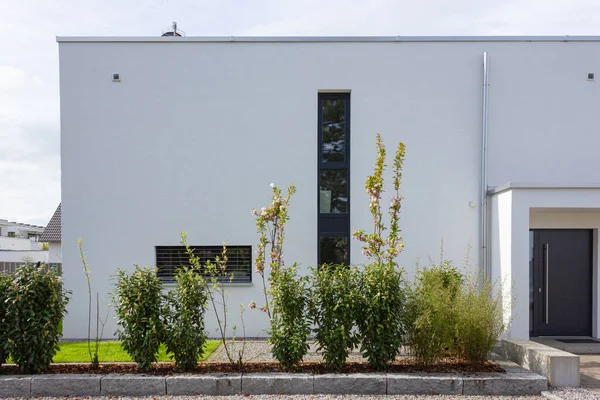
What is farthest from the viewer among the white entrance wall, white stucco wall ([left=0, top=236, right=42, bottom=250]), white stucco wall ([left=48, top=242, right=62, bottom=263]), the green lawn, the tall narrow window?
white stucco wall ([left=0, top=236, right=42, bottom=250])

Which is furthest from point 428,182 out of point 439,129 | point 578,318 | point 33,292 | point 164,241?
point 33,292

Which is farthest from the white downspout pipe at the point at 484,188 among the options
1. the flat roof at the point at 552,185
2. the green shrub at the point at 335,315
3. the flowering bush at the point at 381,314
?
the green shrub at the point at 335,315

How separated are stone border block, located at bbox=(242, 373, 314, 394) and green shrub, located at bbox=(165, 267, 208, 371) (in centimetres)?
79

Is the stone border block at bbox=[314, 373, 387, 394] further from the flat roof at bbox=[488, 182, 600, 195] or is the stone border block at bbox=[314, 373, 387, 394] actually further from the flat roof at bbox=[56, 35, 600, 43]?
the flat roof at bbox=[56, 35, 600, 43]

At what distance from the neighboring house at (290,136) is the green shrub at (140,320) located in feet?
9.16

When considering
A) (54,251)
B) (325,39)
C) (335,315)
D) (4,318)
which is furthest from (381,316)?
(54,251)

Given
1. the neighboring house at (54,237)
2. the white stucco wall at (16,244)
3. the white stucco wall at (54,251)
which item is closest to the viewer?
the neighboring house at (54,237)

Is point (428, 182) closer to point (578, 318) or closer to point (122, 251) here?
point (578, 318)

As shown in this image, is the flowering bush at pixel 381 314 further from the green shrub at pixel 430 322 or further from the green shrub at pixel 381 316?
the green shrub at pixel 430 322

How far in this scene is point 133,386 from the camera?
17.6 feet

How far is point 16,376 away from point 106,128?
4.65 m

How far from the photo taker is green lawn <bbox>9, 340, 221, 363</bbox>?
21.1 feet

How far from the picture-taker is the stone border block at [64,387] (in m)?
5.39

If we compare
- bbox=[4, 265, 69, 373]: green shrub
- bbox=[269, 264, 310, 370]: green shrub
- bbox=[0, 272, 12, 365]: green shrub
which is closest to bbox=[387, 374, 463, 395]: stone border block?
bbox=[269, 264, 310, 370]: green shrub
